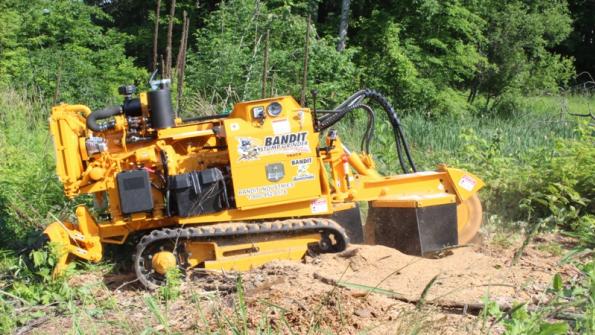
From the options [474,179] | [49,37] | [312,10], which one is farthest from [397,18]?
[474,179]

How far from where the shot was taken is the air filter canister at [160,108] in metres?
6.24

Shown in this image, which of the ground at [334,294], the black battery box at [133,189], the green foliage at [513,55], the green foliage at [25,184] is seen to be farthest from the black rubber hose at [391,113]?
the green foliage at [513,55]

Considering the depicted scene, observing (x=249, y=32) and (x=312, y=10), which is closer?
(x=249, y=32)

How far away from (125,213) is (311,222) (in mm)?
1580

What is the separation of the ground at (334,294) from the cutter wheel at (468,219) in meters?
0.15

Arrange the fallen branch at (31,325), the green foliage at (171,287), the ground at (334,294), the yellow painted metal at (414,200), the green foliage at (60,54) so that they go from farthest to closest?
the green foliage at (60,54) → the yellow painted metal at (414,200) → the green foliage at (171,287) → the fallen branch at (31,325) → the ground at (334,294)

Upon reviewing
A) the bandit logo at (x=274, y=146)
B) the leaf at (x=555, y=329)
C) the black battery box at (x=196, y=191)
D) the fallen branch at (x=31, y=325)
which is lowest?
the fallen branch at (x=31, y=325)

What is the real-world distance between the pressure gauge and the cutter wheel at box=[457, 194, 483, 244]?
2.21m

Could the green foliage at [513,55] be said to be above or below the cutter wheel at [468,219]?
above

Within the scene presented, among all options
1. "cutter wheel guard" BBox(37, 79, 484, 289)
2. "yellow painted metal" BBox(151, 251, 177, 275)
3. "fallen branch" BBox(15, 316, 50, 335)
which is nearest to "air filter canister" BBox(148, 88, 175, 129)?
"cutter wheel guard" BBox(37, 79, 484, 289)

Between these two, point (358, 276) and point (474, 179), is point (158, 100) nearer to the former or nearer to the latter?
point (358, 276)

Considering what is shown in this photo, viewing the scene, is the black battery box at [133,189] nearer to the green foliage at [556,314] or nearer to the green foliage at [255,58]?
the green foliage at [556,314]

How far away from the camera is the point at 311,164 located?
6.31 m

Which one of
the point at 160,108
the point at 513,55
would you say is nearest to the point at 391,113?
the point at 160,108
